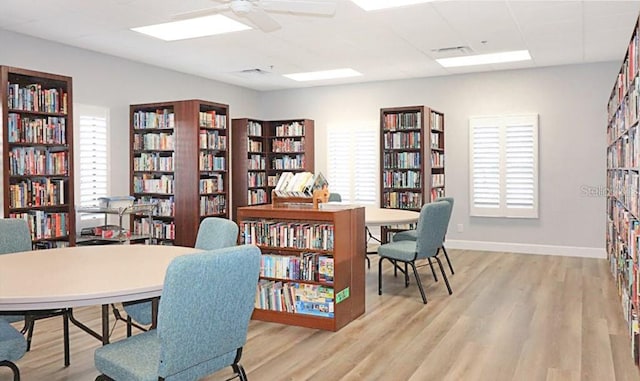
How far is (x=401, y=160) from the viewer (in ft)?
23.6

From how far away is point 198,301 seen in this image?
1.94 meters

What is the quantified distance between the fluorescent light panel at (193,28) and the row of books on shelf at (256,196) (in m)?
3.30

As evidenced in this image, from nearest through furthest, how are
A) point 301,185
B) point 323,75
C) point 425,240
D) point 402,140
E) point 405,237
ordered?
point 301,185 < point 425,240 < point 405,237 < point 402,140 < point 323,75

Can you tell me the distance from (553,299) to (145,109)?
550 cm

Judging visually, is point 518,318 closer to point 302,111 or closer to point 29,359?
point 29,359

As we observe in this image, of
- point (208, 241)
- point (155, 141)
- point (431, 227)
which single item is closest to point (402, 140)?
point (431, 227)

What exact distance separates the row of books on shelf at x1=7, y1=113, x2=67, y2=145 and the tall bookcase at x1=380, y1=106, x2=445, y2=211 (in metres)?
4.00

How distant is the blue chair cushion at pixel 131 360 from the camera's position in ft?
6.53

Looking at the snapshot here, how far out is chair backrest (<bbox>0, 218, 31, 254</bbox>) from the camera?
3.39 m

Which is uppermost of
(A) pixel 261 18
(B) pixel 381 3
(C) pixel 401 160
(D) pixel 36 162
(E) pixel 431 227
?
(B) pixel 381 3

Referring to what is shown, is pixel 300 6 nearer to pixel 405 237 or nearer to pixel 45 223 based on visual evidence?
pixel 405 237

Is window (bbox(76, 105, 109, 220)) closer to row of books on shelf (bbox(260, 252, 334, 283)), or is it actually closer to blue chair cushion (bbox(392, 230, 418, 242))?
row of books on shelf (bbox(260, 252, 334, 283))

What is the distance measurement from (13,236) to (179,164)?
3.37 metres

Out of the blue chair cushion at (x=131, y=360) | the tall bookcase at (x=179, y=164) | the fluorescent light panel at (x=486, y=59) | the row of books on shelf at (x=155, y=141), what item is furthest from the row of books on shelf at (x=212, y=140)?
the blue chair cushion at (x=131, y=360)
